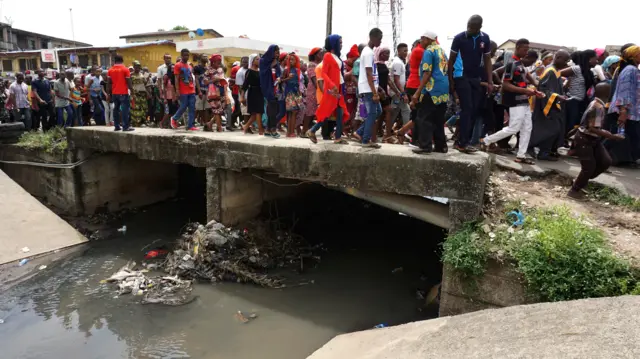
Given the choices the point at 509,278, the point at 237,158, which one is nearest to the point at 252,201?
the point at 237,158

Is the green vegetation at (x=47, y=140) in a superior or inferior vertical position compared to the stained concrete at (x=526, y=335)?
superior

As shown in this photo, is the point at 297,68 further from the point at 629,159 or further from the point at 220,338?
the point at 629,159

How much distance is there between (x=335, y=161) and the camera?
213 inches

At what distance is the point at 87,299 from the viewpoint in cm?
573

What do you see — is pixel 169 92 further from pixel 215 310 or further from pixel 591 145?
pixel 591 145

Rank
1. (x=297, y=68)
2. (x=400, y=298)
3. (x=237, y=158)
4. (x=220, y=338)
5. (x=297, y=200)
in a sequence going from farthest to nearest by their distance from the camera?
1. (x=297, y=200)
2. (x=297, y=68)
3. (x=237, y=158)
4. (x=400, y=298)
5. (x=220, y=338)

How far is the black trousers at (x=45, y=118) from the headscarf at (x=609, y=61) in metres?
12.5

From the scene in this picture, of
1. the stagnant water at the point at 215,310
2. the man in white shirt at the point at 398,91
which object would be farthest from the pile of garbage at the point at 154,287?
the man in white shirt at the point at 398,91

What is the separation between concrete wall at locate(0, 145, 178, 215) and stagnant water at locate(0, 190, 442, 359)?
202cm

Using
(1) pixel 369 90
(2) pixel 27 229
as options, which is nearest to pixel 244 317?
(1) pixel 369 90

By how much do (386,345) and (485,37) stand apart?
3810mm

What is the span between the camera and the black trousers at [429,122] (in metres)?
4.97

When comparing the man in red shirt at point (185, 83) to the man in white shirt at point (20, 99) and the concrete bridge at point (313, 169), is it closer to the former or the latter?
the concrete bridge at point (313, 169)

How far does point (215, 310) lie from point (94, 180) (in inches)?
217
